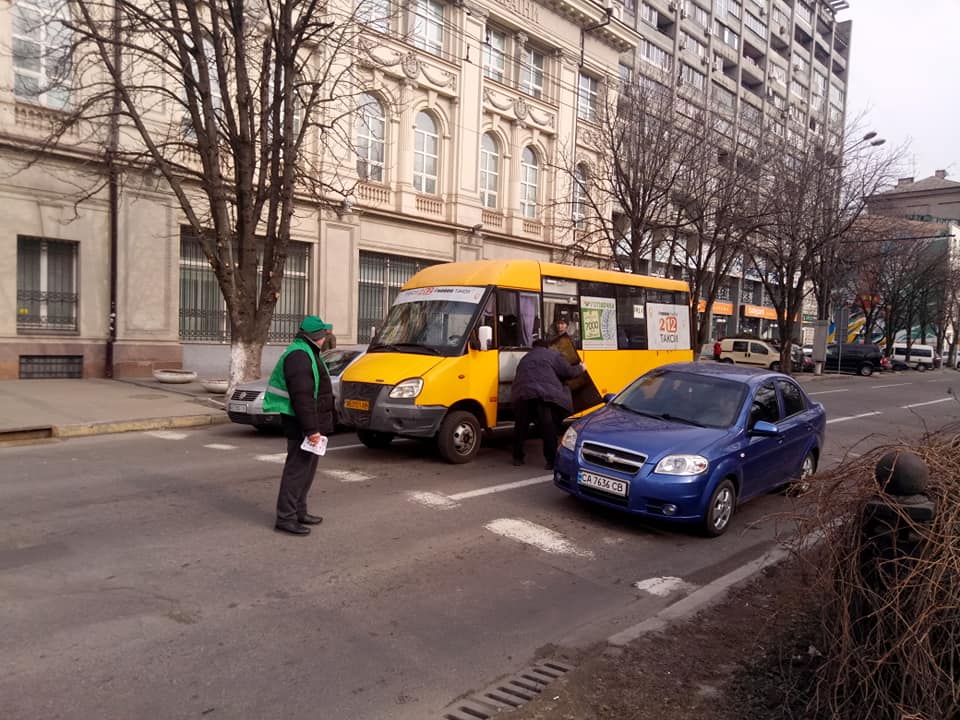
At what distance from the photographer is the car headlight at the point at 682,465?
614cm

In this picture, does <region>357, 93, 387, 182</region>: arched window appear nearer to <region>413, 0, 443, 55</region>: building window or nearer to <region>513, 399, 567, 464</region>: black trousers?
<region>413, 0, 443, 55</region>: building window

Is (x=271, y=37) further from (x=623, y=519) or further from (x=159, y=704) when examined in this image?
(x=159, y=704)

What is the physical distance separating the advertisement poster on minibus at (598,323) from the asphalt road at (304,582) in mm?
3336


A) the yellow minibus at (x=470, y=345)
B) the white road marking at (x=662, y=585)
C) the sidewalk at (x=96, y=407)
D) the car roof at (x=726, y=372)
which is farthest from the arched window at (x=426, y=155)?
the white road marking at (x=662, y=585)

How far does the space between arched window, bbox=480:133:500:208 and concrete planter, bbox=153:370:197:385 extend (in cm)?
1371

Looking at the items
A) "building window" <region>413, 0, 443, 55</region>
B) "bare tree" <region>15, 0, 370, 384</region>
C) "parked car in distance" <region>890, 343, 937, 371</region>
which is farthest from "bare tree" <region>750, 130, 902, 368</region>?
"parked car in distance" <region>890, 343, 937, 371</region>

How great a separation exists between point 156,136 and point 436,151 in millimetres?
10057

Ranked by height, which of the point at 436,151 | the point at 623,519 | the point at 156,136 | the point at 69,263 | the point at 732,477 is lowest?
the point at 623,519

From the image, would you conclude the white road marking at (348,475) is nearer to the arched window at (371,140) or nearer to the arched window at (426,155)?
the arched window at (371,140)

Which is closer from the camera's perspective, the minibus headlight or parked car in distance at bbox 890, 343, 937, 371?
the minibus headlight

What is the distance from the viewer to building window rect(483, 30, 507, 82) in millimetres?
25672

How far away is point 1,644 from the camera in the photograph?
3734 mm

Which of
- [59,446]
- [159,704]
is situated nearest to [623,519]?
[159,704]

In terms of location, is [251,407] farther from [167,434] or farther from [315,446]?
[315,446]
